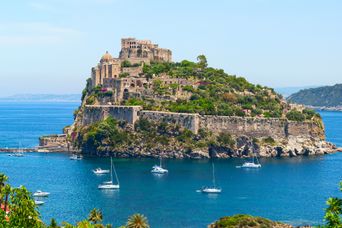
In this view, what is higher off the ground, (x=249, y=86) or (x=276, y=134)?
(x=249, y=86)

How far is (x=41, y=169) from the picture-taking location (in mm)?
78000

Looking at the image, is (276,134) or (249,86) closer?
(276,134)

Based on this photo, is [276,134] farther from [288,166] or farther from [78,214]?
[78,214]

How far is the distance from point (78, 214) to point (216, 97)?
48.1m

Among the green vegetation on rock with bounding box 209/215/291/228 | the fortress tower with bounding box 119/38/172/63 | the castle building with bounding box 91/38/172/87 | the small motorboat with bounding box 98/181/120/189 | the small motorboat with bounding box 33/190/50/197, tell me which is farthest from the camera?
the fortress tower with bounding box 119/38/172/63

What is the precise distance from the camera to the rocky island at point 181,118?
89.6 meters

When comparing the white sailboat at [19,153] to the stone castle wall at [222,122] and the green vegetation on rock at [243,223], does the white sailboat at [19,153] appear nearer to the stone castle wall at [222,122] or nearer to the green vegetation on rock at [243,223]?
the stone castle wall at [222,122]

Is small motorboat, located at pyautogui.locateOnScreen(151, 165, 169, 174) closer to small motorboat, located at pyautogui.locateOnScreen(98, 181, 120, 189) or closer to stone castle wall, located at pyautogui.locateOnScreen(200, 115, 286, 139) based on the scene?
small motorboat, located at pyautogui.locateOnScreen(98, 181, 120, 189)

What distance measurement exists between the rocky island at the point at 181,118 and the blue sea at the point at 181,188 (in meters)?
3.29

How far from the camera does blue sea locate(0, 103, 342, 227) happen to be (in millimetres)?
55094

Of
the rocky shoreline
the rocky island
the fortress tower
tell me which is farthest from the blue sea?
the fortress tower

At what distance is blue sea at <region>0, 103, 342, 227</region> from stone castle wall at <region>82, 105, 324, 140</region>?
5.21 m

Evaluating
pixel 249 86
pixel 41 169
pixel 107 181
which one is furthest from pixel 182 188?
pixel 249 86

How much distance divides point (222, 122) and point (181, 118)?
18.9 feet
